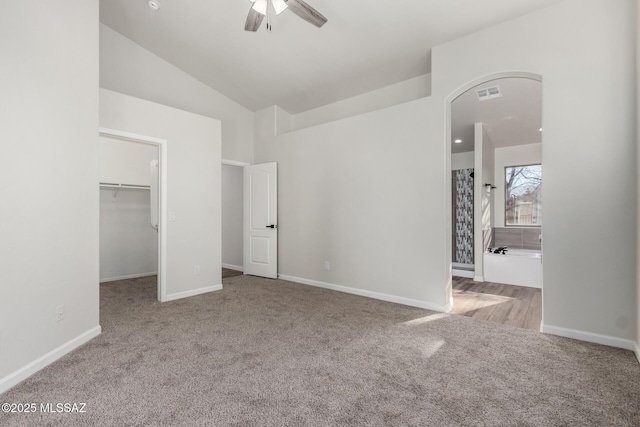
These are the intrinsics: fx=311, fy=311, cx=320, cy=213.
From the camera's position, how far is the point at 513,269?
5121mm

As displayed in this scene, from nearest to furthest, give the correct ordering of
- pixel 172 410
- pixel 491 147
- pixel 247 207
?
pixel 172 410 → pixel 247 207 → pixel 491 147

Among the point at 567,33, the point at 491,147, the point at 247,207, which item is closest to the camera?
the point at 567,33

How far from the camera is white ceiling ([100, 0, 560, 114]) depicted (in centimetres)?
322

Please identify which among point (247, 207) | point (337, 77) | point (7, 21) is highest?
point (337, 77)

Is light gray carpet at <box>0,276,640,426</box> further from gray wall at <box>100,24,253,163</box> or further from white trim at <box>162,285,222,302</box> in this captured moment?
gray wall at <box>100,24,253,163</box>

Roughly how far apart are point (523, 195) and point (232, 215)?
6346 mm

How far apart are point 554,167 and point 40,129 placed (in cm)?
433

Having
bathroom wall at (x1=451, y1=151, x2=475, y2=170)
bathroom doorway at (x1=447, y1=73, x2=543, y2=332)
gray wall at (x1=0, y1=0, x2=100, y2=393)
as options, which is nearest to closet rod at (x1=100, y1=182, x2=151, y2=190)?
gray wall at (x1=0, y1=0, x2=100, y2=393)

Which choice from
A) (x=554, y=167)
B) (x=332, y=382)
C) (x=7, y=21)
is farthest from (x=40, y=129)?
(x=554, y=167)

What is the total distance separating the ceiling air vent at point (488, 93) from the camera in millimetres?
4009

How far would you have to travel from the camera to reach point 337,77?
4539 millimetres

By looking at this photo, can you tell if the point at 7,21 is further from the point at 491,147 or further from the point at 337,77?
the point at 491,147

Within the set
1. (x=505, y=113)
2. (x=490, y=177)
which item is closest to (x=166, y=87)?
(x=505, y=113)

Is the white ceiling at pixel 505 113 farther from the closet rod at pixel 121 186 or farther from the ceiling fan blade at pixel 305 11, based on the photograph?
the closet rod at pixel 121 186
